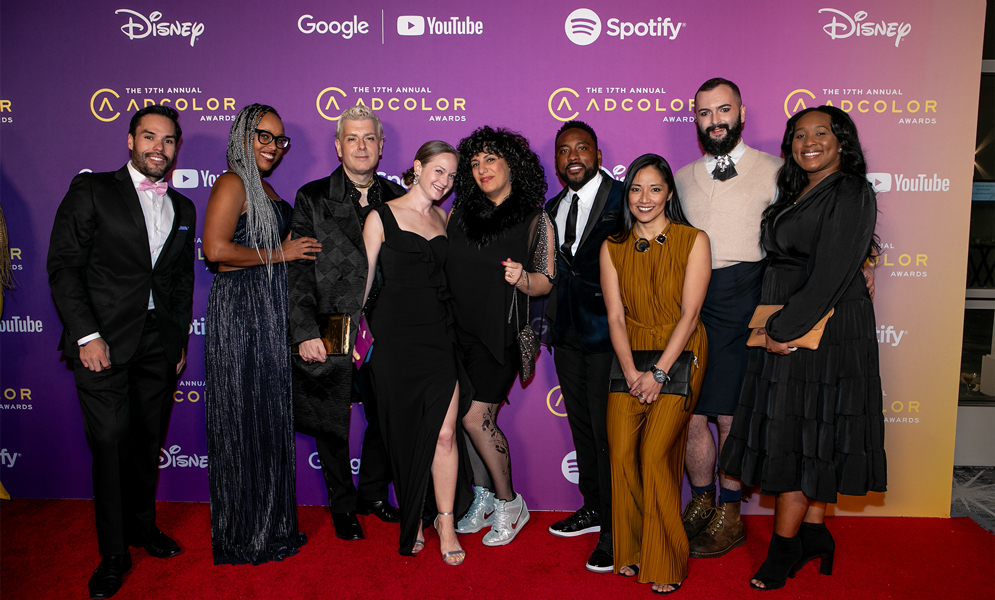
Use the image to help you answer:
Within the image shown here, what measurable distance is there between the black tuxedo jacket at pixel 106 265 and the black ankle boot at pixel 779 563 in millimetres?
3256

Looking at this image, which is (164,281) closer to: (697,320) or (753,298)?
(697,320)

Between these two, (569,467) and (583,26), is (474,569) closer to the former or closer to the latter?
(569,467)

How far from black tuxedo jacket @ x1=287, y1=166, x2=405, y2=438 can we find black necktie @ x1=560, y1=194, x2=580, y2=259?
106 centimetres

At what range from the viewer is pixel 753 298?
117 inches

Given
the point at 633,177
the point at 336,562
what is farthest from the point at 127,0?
the point at 336,562

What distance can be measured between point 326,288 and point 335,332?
0.23 metres

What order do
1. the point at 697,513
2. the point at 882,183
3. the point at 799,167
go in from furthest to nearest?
the point at 882,183 < the point at 697,513 < the point at 799,167

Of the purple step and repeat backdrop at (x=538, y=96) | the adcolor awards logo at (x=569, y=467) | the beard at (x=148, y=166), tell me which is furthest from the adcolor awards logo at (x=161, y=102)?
the adcolor awards logo at (x=569, y=467)

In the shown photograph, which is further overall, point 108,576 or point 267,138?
point 267,138

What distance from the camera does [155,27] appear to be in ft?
11.5

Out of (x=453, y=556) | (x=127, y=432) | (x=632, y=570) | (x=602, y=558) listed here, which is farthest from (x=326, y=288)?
(x=632, y=570)

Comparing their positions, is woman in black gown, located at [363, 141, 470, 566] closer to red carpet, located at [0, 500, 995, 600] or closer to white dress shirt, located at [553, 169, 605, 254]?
red carpet, located at [0, 500, 995, 600]

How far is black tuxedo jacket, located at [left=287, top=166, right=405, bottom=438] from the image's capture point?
114 inches

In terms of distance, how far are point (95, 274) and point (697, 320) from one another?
296 centimetres
